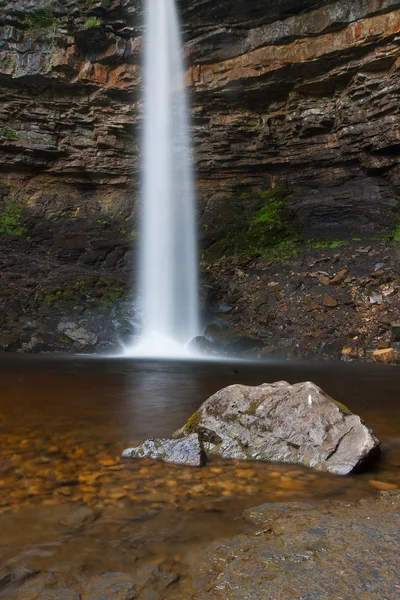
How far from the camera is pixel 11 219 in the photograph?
22328mm

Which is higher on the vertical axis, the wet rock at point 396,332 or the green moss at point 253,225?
the green moss at point 253,225

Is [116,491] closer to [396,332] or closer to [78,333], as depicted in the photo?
[396,332]

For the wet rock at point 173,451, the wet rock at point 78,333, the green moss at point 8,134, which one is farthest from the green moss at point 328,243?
the wet rock at point 173,451

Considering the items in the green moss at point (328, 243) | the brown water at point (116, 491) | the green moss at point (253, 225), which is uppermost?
the green moss at point (253, 225)

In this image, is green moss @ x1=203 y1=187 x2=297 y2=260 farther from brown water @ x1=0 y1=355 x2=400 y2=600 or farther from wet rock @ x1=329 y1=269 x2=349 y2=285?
brown water @ x1=0 y1=355 x2=400 y2=600

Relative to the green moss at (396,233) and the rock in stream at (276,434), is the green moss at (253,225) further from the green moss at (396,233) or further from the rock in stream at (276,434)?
the rock in stream at (276,434)

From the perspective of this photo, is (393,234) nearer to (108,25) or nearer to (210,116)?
(210,116)

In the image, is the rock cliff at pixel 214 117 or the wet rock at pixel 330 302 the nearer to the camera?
the wet rock at pixel 330 302

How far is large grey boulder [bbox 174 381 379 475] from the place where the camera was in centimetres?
375

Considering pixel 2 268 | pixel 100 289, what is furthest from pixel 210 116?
pixel 2 268

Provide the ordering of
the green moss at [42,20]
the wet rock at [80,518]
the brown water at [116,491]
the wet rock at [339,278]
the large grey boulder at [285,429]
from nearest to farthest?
the brown water at [116,491] < the wet rock at [80,518] < the large grey boulder at [285,429] < the wet rock at [339,278] < the green moss at [42,20]

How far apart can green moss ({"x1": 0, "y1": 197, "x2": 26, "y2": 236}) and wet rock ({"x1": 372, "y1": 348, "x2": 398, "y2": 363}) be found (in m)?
17.4

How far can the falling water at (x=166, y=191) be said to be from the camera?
19.3 m

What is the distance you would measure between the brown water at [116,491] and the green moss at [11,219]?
17.2 meters
